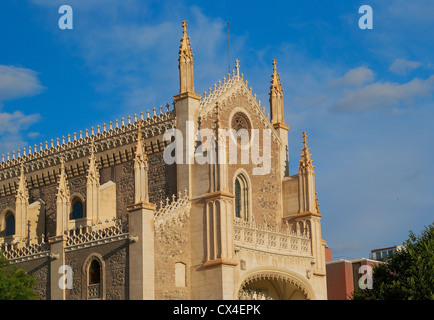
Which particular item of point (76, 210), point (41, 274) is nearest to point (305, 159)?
point (76, 210)

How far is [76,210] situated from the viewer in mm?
62312

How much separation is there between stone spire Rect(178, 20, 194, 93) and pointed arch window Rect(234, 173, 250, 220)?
255 inches

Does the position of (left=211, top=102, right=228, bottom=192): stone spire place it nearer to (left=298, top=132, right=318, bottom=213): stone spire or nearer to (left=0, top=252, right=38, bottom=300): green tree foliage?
(left=298, top=132, right=318, bottom=213): stone spire

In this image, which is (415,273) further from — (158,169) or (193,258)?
(158,169)

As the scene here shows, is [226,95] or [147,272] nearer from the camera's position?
[147,272]

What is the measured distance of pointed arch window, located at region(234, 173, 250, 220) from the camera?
58.3m

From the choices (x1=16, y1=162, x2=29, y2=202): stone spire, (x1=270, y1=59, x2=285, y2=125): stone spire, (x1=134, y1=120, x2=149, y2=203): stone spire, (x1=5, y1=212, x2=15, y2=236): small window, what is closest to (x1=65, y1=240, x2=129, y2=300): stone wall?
(x1=134, y1=120, x2=149, y2=203): stone spire

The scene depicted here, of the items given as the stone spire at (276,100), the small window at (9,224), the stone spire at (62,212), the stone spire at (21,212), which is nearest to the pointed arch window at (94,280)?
the stone spire at (62,212)

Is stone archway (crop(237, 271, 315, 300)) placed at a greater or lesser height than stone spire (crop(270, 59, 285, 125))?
lesser

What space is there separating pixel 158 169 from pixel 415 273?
54.3 feet

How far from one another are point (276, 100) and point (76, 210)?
15505 millimetres

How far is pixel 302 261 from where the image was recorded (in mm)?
57688
